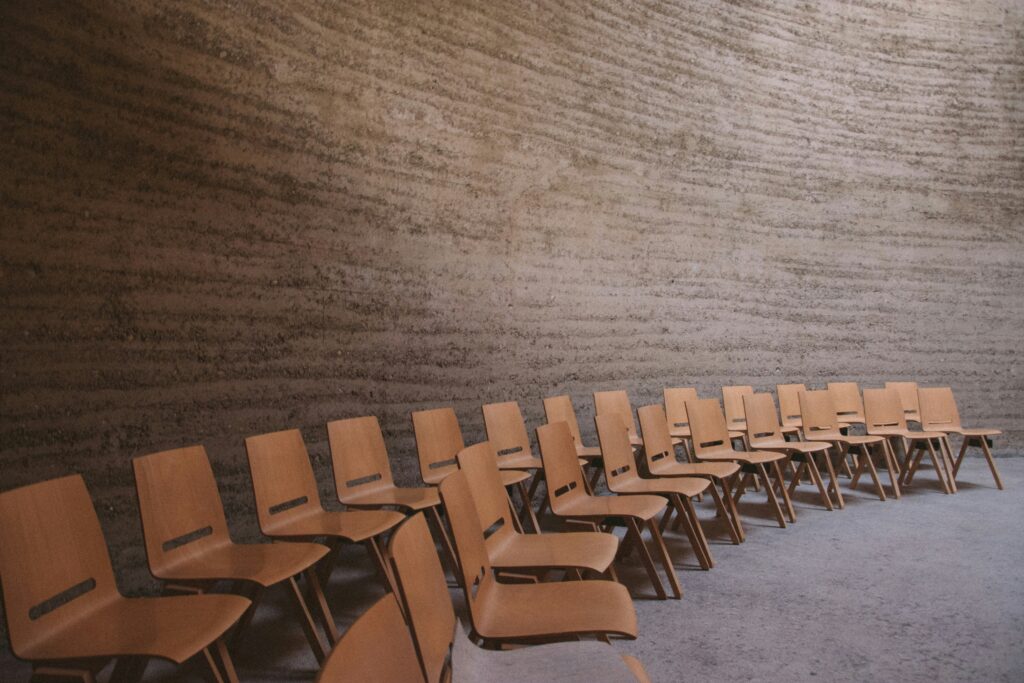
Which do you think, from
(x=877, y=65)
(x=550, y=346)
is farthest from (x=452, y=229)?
(x=877, y=65)

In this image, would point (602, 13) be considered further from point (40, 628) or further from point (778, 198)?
point (40, 628)

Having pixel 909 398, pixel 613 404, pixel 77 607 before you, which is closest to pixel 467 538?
pixel 77 607

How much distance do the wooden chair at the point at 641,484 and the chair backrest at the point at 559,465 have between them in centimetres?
32

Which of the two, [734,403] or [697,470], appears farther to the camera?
[734,403]

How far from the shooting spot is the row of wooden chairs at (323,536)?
6.75ft

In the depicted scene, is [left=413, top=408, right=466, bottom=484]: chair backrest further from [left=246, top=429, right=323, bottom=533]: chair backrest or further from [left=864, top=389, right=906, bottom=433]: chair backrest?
[left=864, top=389, right=906, bottom=433]: chair backrest

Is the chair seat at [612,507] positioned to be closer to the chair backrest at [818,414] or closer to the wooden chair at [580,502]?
the wooden chair at [580,502]

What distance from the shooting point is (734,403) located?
23.0ft

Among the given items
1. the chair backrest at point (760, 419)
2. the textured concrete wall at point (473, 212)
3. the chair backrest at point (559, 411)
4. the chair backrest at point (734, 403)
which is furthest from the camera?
the chair backrest at point (734, 403)

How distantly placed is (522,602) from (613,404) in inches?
146

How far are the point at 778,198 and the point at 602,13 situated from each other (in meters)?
2.82

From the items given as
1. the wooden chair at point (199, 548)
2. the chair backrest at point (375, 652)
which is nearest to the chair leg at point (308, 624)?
the wooden chair at point (199, 548)

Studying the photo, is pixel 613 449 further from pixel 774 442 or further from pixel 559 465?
pixel 774 442

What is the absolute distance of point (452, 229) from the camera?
5.62m
